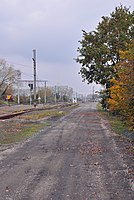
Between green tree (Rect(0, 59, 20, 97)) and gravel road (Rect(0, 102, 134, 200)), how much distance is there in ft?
Result: 327

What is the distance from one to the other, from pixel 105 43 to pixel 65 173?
3962 cm

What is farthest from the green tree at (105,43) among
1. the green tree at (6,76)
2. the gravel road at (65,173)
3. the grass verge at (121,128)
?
the green tree at (6,76)

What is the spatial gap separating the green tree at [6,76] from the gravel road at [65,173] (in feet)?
327

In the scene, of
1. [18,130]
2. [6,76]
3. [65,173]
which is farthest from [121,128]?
[6,76]

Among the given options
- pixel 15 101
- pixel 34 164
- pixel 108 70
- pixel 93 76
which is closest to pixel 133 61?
pixel 34 164

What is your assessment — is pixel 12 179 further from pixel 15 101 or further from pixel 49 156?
pixel 15 101

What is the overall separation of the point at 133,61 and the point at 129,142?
4805 millimetres

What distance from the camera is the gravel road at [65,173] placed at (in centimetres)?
759

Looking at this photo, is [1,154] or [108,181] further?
[1,154]

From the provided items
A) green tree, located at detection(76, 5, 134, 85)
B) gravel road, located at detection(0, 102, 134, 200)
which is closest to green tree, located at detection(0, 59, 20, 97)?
green tree, located at detection(76, 5, 134, 85)

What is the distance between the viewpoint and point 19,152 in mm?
13805

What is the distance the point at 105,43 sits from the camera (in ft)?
157

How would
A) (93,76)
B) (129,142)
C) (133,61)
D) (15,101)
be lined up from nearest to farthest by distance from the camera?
(129,142) → (133,61) → (93,76) → (15,101)

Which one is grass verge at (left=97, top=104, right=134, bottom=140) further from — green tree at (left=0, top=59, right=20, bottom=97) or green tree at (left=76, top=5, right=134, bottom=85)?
green tree at (left=0, top=59, right=20, bottom=97)
